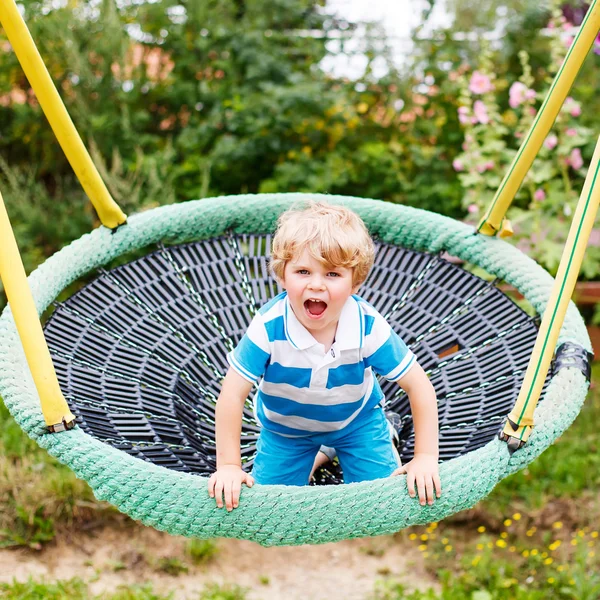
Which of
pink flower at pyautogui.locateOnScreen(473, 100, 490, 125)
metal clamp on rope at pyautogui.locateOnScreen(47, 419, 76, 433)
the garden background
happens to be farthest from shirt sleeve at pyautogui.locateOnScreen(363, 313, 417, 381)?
pink flower at pyautogui.locateOnScreen(473, 100, 490, 125)

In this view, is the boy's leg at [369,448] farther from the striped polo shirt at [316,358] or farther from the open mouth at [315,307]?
the open mouth at [315,307]

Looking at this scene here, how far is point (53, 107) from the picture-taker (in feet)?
5.21

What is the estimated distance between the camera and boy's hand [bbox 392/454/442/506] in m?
1.10

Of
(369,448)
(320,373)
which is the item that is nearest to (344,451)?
(369,448)

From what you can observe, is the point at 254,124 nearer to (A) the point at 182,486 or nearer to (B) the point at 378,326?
(B) the point at 378,326

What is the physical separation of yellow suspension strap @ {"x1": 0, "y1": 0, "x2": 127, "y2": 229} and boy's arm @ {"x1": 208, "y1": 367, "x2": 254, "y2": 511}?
2.21 feet

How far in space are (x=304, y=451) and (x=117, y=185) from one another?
5.82 ft

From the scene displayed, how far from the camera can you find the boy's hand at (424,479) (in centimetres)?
110

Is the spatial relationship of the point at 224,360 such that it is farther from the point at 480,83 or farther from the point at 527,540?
the point at 480,83

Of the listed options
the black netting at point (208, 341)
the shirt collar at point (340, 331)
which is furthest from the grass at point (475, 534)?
the shirt collar at point (340, 331)

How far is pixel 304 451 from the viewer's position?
1.46 m

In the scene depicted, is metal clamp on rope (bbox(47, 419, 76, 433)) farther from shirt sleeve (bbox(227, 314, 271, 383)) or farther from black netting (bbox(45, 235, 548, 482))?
shirt sleeve (bbox(227, 314, 271, 383))

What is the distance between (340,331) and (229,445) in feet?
0.85

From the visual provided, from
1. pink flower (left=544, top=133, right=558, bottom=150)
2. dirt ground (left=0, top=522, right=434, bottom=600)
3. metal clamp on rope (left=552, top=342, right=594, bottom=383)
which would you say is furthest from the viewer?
pink flower (left=544, top=133, right=558, bottom=150)
